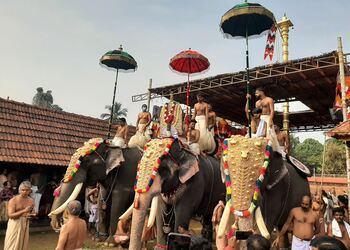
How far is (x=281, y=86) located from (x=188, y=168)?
8.92 m

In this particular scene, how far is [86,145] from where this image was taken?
7.26 meters

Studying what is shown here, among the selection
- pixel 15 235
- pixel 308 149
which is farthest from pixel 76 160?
pixel 308 149

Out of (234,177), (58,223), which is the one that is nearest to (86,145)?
(58,223)

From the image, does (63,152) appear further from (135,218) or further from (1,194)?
(135,218)

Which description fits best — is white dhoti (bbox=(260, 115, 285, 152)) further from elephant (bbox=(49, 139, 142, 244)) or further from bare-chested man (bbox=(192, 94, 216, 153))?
elephant (bbox=(49, 139, 142, 244))

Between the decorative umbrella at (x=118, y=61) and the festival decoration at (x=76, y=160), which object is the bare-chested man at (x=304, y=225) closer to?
the festival decoration at (x=76, y=160)

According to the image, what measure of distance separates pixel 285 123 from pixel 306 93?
2.76 m

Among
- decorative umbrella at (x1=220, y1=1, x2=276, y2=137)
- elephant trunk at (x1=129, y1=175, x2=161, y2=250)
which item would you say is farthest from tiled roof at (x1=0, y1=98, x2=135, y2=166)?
decorative umbrella at (x1=220, y1=1, x2=276, y2=137)

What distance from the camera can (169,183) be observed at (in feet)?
19.6

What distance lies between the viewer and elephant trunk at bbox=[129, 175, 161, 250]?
5215mm

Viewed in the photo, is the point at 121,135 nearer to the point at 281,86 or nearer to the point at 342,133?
the point at 342,133

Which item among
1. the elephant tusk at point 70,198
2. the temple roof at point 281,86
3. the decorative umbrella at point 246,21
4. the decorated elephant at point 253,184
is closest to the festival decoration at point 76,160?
the elephant tusk at point 70,198

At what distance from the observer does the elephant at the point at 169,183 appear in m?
5.52

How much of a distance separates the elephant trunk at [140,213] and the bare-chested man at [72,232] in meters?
1.39
